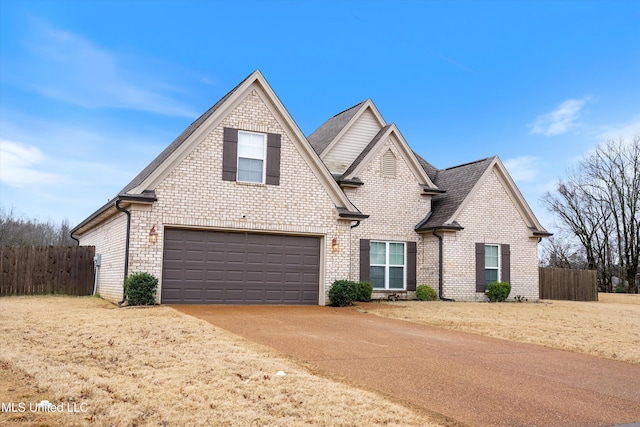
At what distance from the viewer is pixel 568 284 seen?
2881 centimetres

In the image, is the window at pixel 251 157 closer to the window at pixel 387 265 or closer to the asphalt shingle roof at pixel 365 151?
A: the asphalt shingle roof at pixel 365 151

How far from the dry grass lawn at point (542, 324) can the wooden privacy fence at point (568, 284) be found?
29.2 feet

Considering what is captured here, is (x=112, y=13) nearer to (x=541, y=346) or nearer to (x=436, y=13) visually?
(x=436, y=13)

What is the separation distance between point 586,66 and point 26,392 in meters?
19.4

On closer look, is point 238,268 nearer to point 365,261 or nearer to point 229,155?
point 229,155

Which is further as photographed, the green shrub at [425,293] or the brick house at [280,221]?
the green shrub at [425,293]

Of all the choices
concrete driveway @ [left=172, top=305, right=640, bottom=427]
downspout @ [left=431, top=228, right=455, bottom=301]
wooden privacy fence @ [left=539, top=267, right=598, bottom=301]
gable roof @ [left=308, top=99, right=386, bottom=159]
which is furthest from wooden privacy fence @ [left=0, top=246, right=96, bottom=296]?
wooden privacy fence @ [left=539, top=267, right=598, bottom=301]

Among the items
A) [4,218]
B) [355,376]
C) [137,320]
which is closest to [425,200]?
[137,320]

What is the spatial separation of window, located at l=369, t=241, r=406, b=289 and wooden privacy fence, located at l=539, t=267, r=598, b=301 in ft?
32.6

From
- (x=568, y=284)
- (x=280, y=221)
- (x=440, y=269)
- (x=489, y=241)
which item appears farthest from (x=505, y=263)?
(x=280, y=221)

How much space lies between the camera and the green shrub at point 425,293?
69.5 feet

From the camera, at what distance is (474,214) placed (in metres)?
22.4

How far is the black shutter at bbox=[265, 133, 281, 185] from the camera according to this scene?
17469 millimetres

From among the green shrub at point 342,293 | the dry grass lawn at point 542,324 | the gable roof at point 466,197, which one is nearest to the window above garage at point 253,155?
the green shrub at point 342,293
